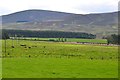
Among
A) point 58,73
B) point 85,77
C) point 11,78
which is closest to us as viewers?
point 11,78

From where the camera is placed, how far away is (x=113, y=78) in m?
32.4

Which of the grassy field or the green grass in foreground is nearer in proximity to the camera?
the green grass in foreground

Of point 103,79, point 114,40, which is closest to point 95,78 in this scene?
point 103,79

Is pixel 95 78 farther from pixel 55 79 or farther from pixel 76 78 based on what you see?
pixel 55 79

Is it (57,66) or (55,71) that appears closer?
(55,71)

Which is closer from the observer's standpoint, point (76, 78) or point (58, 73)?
point (76, 78)

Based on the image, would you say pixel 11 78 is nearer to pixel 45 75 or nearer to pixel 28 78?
pixel 28 78

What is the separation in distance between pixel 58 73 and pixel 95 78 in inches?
195

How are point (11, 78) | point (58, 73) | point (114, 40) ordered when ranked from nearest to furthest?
point (11, 78) < point (58, 73) < point (114, 40)

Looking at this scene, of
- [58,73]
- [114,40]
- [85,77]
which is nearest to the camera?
[85,77]

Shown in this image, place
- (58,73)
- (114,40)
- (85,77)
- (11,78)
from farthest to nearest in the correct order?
1. (114,40)
2. (58,73)
3. (85,77)
4. (11,78)

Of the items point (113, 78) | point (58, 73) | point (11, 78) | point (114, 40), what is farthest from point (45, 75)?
point (114, 40)

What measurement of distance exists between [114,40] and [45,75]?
148 m

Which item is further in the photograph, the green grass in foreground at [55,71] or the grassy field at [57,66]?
the grassy field at [57,66]
